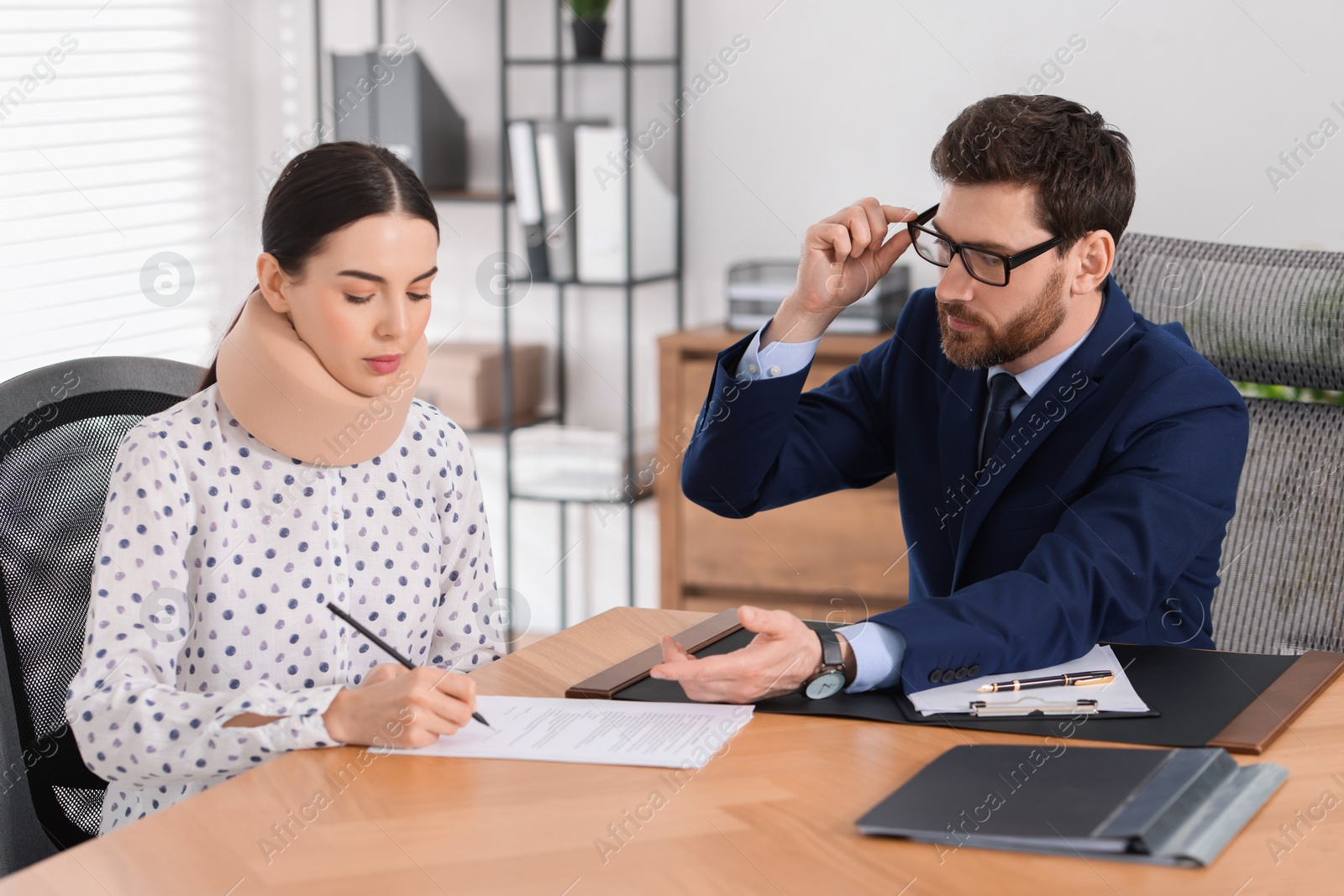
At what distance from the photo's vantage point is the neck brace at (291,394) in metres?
1.27

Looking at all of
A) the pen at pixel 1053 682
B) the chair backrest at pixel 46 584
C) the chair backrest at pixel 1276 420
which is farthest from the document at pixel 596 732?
the chair backrest at pixel 1276 420

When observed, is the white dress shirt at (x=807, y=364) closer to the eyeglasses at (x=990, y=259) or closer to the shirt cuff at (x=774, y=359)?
the shirt cuff at (x=774, y=359)

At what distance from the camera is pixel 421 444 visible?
1439mm

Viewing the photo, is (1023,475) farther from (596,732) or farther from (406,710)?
(406,710)

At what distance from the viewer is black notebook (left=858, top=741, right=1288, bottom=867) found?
0.90 meters

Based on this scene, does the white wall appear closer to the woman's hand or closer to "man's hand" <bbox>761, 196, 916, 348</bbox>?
"man's hand" <bbox>761, 196, 916, 348</bbox>

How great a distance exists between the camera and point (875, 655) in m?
1.25

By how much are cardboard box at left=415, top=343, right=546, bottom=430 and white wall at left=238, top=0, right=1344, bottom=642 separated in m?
0.12

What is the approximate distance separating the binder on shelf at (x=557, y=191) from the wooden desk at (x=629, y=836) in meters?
2.13

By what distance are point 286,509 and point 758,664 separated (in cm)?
50

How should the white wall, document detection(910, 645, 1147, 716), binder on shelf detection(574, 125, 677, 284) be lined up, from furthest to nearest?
binder on shelf detection(574, 125, 677, 284), the white wall, document detection(910, 645, 1147, 716)

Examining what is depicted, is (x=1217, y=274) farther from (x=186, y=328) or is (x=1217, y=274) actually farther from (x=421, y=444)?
(x=186, y=328)

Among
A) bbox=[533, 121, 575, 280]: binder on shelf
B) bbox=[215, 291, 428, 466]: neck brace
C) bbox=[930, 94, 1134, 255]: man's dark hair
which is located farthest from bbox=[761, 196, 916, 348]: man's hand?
bbox=[533, 121, 575, 280]: binder on shelf

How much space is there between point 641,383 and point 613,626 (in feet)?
6.15
